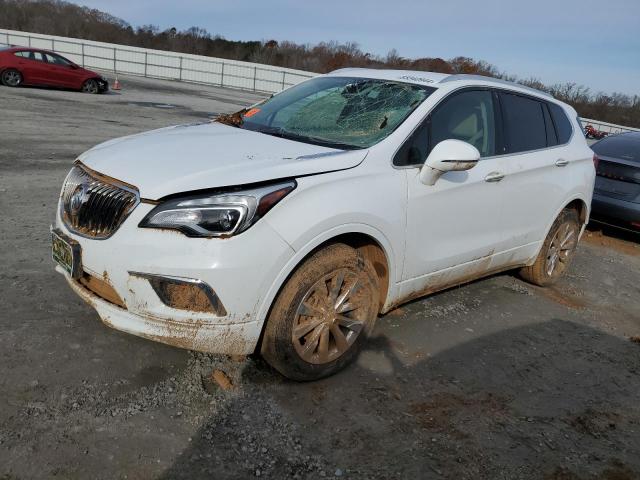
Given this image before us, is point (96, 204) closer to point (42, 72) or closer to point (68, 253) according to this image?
point (68, 253)

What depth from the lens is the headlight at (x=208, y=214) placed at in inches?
102

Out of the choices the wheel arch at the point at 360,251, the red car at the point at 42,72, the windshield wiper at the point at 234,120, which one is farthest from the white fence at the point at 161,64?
the wheel arch at the point at 360,251

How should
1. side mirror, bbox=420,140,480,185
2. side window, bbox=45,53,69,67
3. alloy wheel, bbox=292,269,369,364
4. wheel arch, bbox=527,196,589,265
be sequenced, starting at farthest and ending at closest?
side window, bbox=45,53,69,67
wheel arch, bbox=527,196,589,265
side mirror, bbox=420,140,480,185
alloy wheel, bbox=292,269,369,364

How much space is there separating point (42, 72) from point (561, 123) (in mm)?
19428

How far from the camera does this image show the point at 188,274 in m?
2.55

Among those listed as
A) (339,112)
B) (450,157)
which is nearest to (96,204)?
(339,112)

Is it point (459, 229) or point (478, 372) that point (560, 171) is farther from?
point (478, 372)

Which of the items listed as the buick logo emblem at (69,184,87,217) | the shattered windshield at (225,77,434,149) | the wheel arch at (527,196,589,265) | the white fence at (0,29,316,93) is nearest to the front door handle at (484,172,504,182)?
the shattered windshield at (225,77,434,149)

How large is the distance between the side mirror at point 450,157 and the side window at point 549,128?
1.85 meters

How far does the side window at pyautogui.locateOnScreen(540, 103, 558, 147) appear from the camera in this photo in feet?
15.7

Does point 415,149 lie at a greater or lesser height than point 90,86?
greater

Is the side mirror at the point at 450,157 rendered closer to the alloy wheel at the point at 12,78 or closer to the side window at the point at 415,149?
the side window at the point at 415,149

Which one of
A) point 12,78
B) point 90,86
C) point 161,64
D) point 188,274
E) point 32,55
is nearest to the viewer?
point 188,274

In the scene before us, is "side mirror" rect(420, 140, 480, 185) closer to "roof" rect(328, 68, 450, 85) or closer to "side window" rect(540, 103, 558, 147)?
"roof" rect(328, 68, 450, 85)
